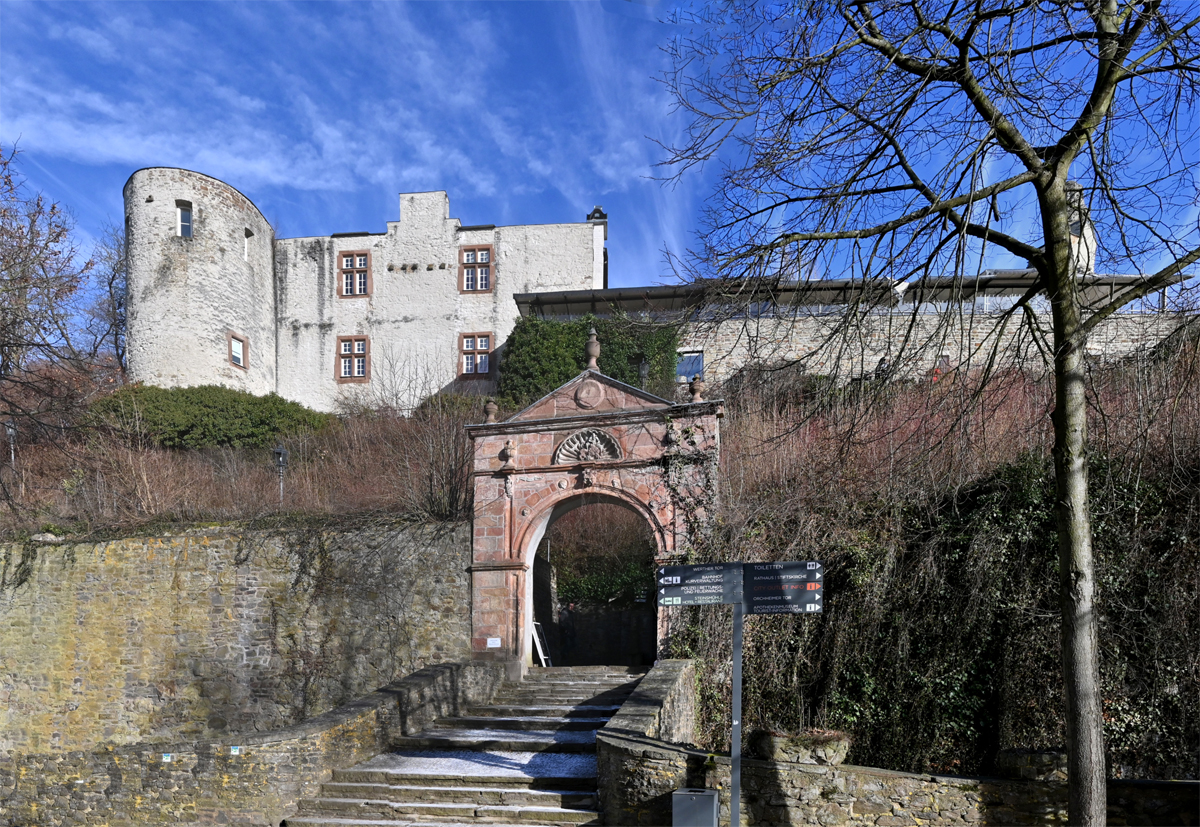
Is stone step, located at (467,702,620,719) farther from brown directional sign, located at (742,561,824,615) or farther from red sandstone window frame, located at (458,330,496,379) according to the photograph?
red sandstone window frame, located at (458,330,496,379)

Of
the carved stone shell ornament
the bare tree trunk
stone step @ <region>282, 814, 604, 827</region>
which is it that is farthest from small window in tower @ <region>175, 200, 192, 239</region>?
the bare tree trunk

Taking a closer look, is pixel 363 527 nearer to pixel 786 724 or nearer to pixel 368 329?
pixel 786 724

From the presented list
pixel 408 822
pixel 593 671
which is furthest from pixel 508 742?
pixel 593 671

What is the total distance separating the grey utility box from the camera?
710cm

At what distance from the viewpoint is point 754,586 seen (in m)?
7.09

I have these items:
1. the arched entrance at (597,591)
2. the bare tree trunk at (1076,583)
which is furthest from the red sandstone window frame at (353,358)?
the bare tree trunk at (1076,583)

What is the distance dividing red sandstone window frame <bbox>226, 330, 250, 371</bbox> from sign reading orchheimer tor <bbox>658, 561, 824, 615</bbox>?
76.1ft

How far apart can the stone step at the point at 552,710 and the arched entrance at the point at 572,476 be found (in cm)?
153

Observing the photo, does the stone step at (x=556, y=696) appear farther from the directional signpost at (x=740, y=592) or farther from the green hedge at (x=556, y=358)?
the green hedge at (x=556, y=358)

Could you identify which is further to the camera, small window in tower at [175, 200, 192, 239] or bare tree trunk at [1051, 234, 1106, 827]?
small window in tower at [175, 200, 192, 239]

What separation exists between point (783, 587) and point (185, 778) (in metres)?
6.45

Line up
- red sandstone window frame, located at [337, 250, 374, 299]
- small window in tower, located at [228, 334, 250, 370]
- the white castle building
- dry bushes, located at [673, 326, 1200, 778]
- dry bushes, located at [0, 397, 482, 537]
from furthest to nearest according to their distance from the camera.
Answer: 1. red sandstone window frame, located at [337, 250, 374, 299]
2. small window in tower, located at [228, 334, 250, 370]
3. the white castle building
4. dry bushes, located at [0, 397, 482, 537]
5. dry bushes, located at [673, 326, 1200, 778]

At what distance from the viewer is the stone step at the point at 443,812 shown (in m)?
8.91

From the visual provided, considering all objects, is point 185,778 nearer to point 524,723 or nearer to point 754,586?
point 524,723
